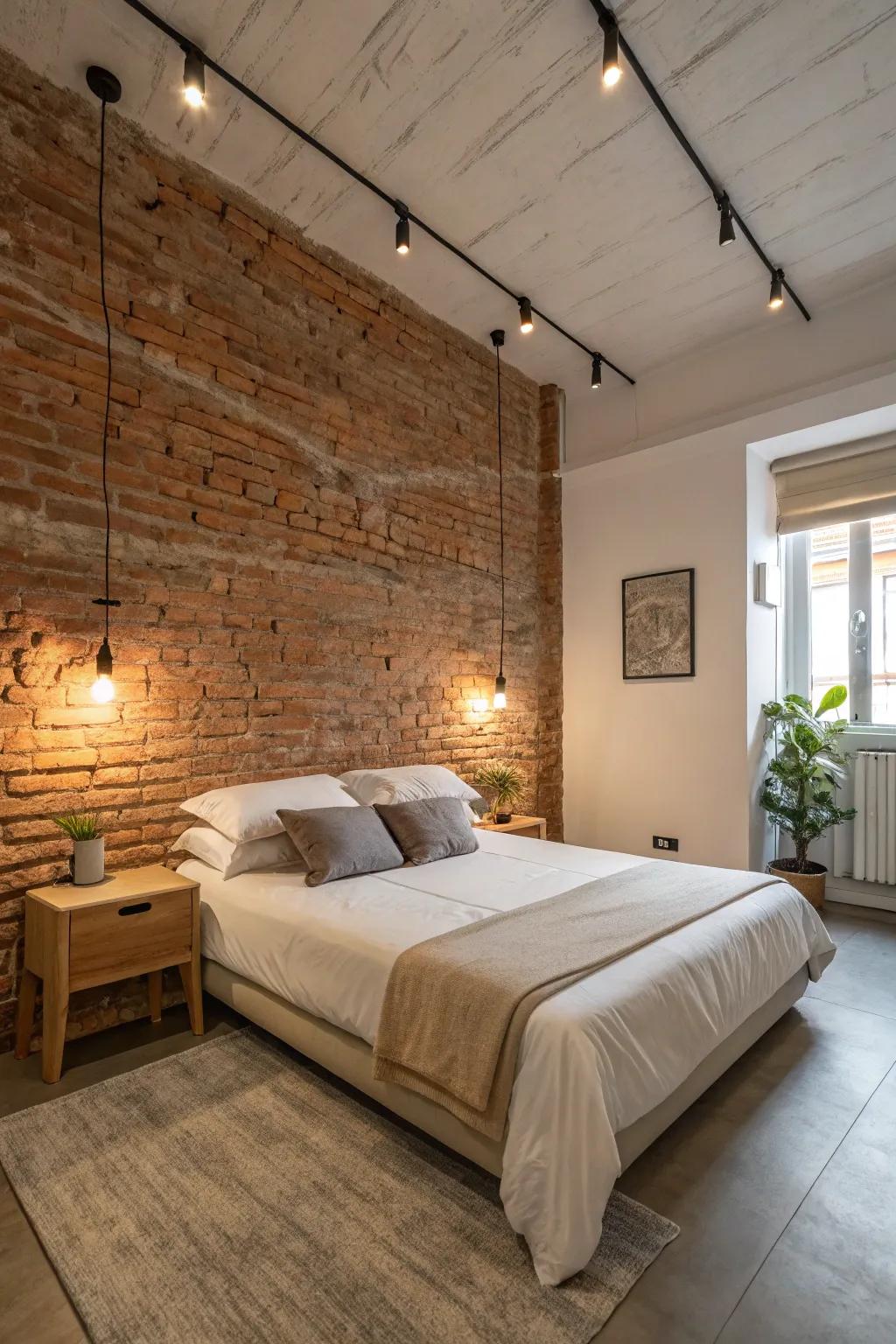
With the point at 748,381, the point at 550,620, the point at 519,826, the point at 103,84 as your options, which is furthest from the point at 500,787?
the point at 103,84

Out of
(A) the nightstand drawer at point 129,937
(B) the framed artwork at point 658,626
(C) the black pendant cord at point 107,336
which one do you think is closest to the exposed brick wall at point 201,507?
(C) the black pendant cord at point 107,336

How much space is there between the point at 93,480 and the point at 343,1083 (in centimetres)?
245

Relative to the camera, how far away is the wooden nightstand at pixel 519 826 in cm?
413

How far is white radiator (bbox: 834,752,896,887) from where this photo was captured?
165 inches

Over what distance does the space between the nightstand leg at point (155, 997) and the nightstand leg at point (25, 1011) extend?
17.7 inches

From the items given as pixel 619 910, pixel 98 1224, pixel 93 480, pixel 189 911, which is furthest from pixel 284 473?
pixel 98 1224

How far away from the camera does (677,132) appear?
286cm

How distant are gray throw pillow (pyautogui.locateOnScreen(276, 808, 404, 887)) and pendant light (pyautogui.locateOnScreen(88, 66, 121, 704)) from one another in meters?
0.86

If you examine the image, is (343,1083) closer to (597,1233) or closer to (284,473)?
(597,1233)

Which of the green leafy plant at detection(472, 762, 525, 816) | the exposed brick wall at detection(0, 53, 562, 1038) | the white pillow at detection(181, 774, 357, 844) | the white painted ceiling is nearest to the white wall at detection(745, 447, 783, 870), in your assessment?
the white painted ceiling

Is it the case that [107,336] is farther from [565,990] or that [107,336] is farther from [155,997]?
[565,990]

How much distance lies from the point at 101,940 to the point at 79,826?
44 centimetres

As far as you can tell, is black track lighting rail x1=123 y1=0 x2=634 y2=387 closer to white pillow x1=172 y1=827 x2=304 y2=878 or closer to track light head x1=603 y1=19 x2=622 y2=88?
track light head x1=603 y1=19 x2=622 y2=88

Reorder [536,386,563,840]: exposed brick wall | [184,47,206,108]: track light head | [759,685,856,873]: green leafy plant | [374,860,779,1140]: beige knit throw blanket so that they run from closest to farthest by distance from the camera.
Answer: [374,860,779,1140]: beige knit throw blanket, [184,47,206,108]: track light head, [759,685,856,873]: green leafy plant, [536,386,563,840]: exposed brick wall
